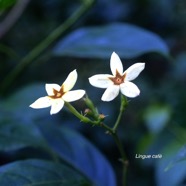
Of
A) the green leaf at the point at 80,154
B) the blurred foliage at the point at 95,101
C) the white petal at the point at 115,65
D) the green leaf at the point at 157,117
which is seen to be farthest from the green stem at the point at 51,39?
the white petal at the point at 115,65

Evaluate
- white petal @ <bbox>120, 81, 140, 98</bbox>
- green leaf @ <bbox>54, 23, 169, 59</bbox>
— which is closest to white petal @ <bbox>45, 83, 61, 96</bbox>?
white petal @ <bbox>120, 81, 140, 98</bbox>

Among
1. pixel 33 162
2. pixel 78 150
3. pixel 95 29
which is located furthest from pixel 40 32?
pixel 33 162

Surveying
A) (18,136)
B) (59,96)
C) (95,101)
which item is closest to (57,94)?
(59,96)

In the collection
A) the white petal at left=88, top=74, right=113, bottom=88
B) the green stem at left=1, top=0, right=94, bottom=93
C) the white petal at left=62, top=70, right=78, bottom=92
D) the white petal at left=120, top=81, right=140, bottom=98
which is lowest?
the white petal at left=120, top=81, right=140, bottom=98

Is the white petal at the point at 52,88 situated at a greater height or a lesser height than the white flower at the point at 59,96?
greater

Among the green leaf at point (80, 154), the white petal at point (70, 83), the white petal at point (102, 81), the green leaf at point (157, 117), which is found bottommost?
the white petal at point (102, 81)

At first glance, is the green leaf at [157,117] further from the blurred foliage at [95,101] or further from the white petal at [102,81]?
the white petal at [102,81]

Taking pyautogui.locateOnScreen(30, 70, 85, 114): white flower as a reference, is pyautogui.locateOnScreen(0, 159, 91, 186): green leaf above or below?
below

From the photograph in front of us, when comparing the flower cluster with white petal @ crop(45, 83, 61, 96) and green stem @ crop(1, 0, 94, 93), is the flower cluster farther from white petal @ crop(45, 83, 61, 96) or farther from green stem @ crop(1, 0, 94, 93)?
green stem @ crop(1, 0, 94, 93)
